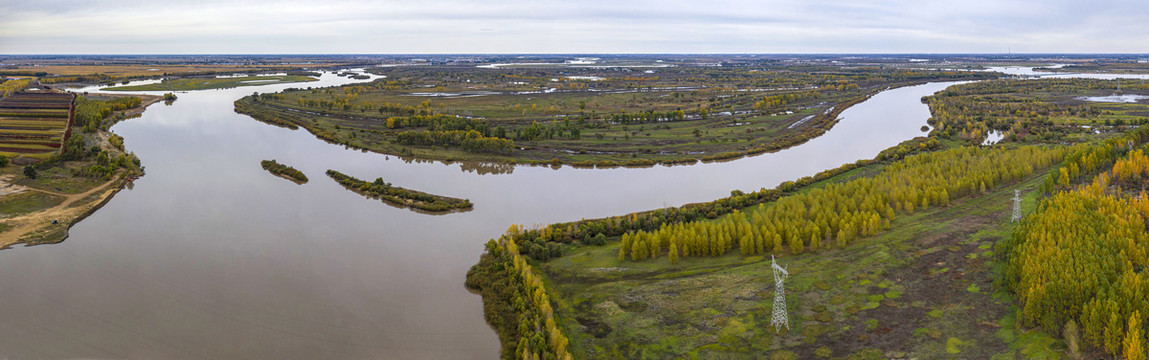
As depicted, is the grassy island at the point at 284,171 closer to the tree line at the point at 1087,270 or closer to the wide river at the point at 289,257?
the wide river at the point at 289,257

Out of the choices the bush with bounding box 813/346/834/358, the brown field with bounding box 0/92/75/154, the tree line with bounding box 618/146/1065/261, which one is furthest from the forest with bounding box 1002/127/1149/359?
the brown field with bounding box 0/92/75/154

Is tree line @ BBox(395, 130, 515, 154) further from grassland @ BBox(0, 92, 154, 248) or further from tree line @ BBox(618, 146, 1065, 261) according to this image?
tree line @ BBox(618, 146, 1065, 261)

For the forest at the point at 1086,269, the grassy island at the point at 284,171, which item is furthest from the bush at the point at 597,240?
the grassy island at the point at 284,171

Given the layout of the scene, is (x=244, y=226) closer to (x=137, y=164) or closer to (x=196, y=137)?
(x=137, y=164)

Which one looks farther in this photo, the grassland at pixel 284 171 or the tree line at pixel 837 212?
the grassland at pixel 284 171

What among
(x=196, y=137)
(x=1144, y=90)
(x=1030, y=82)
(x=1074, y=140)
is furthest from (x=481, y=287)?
(x=1030, y=82)

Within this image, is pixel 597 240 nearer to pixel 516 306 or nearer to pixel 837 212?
pixel 516 306

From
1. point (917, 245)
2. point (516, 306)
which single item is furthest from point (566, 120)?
point (516, 306)
